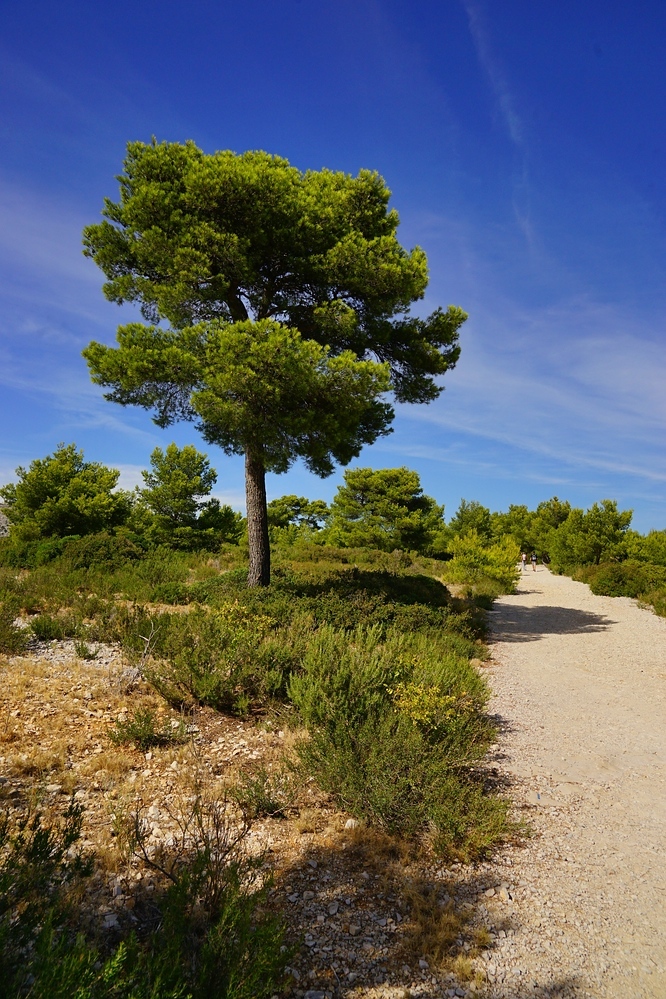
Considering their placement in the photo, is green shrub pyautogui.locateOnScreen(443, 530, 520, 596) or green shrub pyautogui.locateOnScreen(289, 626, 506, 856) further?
green shrub pyautogui.locateOnScreen(443, 530, 520, 596)

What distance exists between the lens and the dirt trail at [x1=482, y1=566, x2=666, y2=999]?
9.30 ft

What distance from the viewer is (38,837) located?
260 cm

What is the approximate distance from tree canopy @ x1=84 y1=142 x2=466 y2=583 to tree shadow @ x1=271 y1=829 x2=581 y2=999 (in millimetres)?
7194

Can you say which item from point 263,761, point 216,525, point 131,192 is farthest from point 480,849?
point 216,525

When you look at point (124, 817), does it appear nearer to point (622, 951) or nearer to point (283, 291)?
point (622, 951)

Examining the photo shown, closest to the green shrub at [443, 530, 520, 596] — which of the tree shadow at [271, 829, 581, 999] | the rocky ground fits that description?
the rocky ground

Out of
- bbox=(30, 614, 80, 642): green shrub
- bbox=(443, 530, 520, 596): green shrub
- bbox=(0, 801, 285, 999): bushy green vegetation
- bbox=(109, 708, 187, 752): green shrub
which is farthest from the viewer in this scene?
bbox=(443, 530, 520, 596): green shrub

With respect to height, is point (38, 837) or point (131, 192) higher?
point (131, 192)

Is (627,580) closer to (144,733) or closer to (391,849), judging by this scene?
(391,849)

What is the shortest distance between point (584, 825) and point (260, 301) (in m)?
10.9

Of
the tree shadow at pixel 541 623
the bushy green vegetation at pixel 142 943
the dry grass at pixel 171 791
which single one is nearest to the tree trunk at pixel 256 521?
the tree shadow at pixel 541 623

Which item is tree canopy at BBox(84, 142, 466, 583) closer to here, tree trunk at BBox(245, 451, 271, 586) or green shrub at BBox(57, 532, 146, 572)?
tree trunk at BBox(245, 451, 271, 586)

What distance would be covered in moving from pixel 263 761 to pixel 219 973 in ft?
8.13

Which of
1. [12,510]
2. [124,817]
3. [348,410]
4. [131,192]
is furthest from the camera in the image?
[12,510]
